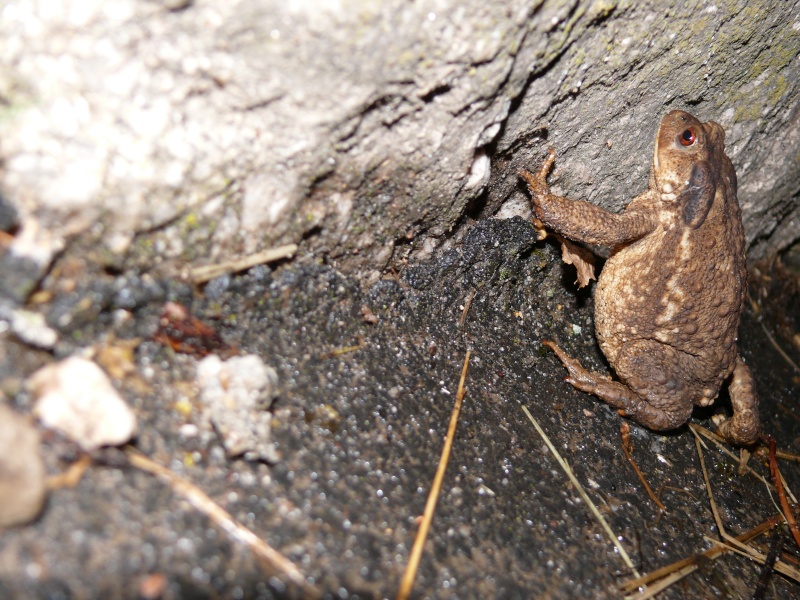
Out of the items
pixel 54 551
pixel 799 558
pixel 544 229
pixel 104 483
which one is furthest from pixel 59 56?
pixel 799 558

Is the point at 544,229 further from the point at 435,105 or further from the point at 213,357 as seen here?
the point at 213,357

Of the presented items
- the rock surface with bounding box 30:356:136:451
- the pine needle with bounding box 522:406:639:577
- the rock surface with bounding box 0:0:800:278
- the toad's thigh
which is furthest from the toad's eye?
the rock surface with bounding box 30:356:136:451

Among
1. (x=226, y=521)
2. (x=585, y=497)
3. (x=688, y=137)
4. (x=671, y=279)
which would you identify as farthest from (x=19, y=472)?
(x=688, y=137)

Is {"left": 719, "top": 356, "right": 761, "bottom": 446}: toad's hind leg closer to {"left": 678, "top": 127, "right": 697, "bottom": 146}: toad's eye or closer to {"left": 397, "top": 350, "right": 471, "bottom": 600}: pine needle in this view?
{"left": 678, "top": 127, "right": 697, "bottom": 146}: toad's eye

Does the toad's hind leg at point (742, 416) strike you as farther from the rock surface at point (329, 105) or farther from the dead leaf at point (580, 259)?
the rock surface at point (329, 105)

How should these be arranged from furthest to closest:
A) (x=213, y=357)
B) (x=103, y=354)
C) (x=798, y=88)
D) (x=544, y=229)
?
(x=798, y=88) → (x=544, y=229) → (x=213, y=357) → (x=103, y=354)
